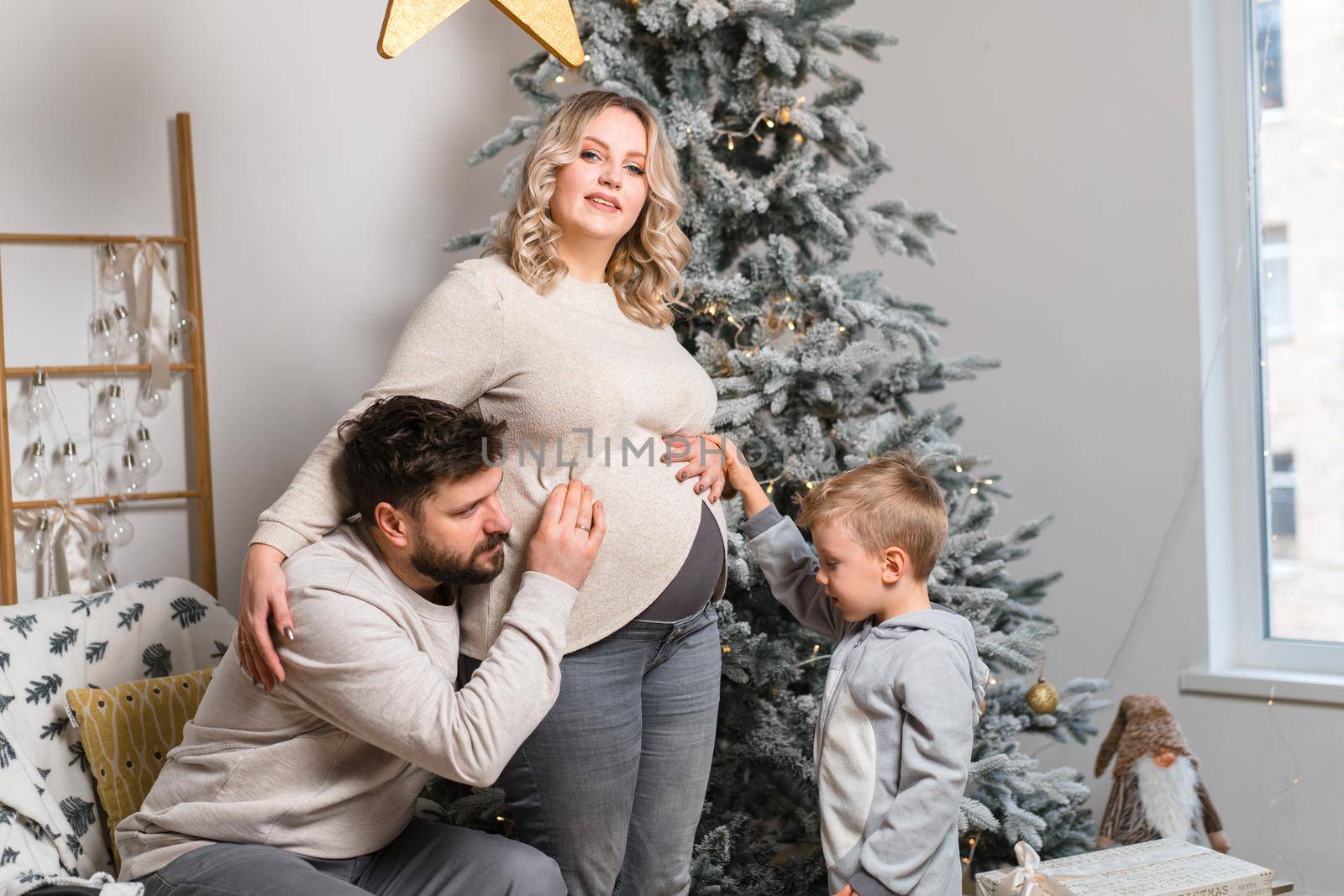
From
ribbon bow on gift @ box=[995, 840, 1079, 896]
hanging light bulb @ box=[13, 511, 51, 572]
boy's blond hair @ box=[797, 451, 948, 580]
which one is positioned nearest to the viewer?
boy's blond hair @ box=[797, 451, 948, 580]

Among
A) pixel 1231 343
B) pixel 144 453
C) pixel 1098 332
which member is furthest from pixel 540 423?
pixel 1231 343

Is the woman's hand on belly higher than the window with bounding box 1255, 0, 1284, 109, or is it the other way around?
the window with bounding box 1255, 0, 1284, 109

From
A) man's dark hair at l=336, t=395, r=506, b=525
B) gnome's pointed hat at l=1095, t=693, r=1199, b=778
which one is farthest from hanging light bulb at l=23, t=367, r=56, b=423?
gnome's pointed hat at l=1095, t=693, r=1199, b=778

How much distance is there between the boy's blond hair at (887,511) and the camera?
4.65 ft


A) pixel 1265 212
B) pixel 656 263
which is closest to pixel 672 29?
pixel 656 263

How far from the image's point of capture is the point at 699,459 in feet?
4.89

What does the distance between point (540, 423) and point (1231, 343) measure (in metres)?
1.84

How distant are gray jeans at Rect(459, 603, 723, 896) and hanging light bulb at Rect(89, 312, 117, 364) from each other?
1.27 meters

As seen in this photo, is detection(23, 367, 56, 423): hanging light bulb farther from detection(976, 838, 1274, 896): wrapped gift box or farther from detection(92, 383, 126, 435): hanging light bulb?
detection(976, 838, 1274, 896): wrapped gift box

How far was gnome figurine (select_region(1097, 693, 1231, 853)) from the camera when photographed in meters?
2.03

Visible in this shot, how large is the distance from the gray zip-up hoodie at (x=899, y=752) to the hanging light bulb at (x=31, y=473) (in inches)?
64.0

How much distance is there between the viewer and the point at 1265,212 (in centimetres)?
251

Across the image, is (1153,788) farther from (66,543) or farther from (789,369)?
(66,543)

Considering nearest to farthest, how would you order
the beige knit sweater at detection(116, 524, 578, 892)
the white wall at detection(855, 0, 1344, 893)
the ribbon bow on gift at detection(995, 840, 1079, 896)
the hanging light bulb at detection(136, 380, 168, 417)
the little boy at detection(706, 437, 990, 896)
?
the beige knit sweater at detection(116, 524, 578, 892) → the little boy at detection(706, 437, 990, 896) → the ribbon bow on gift at detection(995, 840, 1079, 896) → the hanging light bulb at detection(136, 380, 168, 417) → the white wall at detection(855, 0, 1344, 893)
